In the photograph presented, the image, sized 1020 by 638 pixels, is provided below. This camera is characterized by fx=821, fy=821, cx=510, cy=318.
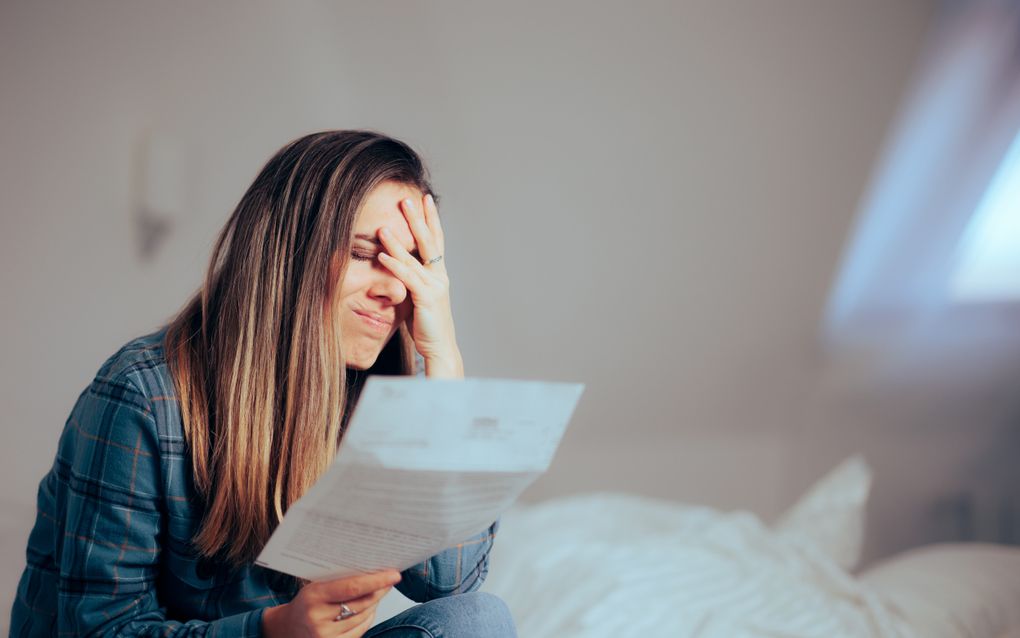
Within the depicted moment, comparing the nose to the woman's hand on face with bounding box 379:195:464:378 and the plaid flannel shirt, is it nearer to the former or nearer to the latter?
the woman's hand on face with bounding box 379:195:464:378

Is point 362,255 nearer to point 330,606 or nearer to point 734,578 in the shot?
point 330,606

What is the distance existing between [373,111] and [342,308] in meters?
1.07

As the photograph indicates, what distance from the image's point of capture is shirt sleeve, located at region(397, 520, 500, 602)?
0.84 metres

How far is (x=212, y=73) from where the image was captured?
1523 millimetres

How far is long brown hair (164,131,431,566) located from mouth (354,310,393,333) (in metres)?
0.05

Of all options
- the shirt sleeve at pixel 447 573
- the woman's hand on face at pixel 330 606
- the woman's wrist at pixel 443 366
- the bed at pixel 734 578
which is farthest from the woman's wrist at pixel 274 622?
the bed at pixel 734 578

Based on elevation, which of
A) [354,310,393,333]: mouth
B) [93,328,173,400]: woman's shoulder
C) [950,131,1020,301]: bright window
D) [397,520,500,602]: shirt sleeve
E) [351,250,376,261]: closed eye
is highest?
[950,131,1020,301]: bright window

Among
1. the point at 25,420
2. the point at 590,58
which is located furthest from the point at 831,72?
the point at 25,420

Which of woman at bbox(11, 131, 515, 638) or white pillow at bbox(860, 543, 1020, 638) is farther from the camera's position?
white pillow at bbox(860, 543, 1020, 638)

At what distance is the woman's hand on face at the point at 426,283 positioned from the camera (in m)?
0.84

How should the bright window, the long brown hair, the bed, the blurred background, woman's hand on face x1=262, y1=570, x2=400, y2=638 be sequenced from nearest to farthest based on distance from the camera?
woman's hand on face x1=262, y1=570, x2=400, y2=638, the long brown hair, the bed, the blurred background, the bright window

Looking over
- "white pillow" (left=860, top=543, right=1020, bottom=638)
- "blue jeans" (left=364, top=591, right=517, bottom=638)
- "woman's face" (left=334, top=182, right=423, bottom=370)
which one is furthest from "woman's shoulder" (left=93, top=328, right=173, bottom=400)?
"white pillow" (left=860, top=543, right=1020, bottom=638)

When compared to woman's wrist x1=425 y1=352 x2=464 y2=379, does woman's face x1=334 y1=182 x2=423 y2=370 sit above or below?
above

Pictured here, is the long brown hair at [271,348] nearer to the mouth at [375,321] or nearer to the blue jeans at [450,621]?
the mouth at [375,321]
